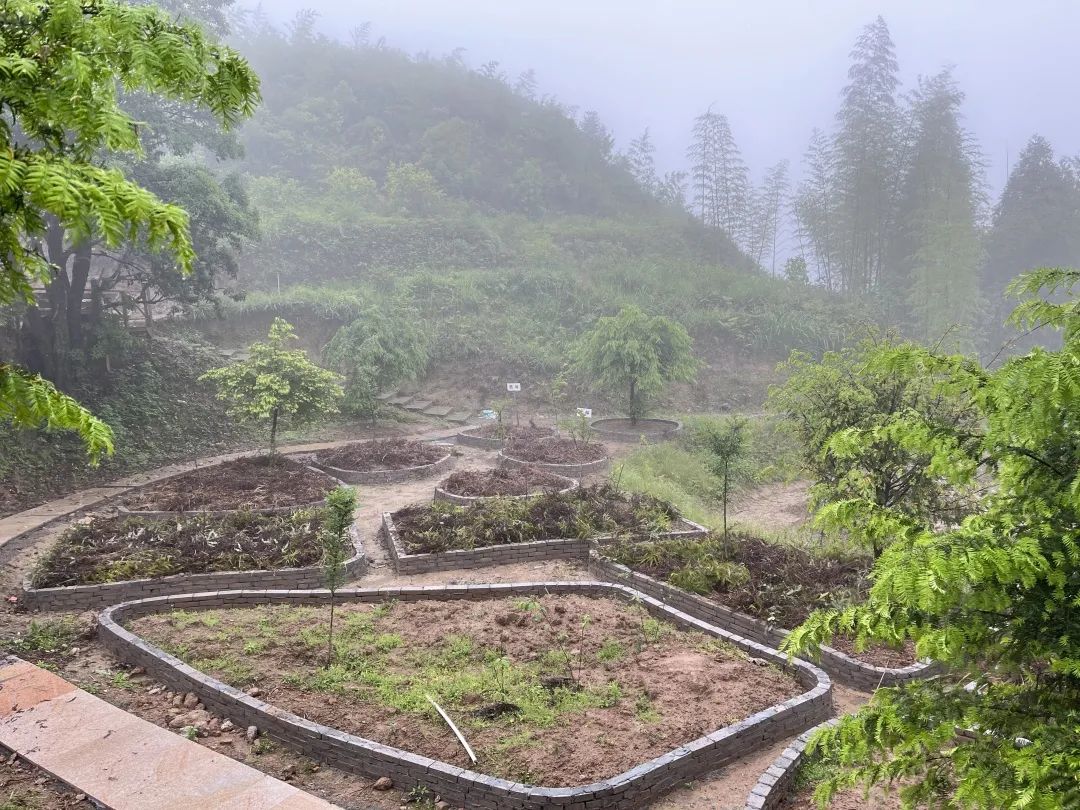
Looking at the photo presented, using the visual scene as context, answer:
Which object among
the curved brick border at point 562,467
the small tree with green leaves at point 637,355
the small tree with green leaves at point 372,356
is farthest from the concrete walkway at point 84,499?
the small tree with green leaves at point 637,355

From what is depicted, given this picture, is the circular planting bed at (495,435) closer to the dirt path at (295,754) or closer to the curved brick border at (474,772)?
the dirt path at (295,754)

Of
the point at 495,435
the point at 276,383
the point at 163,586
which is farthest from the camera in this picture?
the point at 495,435

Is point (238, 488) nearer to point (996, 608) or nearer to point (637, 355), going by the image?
point (637, 355)

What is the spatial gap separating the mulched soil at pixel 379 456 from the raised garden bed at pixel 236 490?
0.96m

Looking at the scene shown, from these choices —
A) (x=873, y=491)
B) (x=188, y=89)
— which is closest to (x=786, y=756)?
(x=873, y=491)

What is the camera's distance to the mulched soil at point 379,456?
1465cm

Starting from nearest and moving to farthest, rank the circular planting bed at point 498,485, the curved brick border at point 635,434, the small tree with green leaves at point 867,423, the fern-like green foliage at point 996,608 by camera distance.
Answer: the fern-like green foliage at point 996,608, the small tree with green leaves at point 867,423, the circular planting bed at point 498,485, the curved brick border at point 635,434

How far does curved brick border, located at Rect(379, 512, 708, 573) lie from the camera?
30.3ft

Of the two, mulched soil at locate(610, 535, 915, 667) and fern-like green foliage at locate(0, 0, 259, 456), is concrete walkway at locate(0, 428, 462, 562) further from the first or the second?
fern-like green foliage at locate(0, 0, 259, 456)

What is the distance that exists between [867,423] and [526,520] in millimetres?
4658

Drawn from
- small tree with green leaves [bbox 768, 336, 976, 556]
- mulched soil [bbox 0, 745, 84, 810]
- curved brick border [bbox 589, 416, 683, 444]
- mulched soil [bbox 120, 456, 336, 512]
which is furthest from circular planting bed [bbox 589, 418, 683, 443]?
mulched soil [bbox 0, 745, 84, 810]

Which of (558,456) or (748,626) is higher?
(558,456)

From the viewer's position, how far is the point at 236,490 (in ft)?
39.4

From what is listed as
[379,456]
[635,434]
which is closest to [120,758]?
Answer: [379,456]
